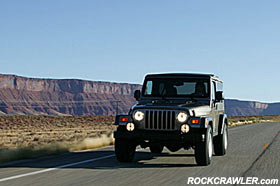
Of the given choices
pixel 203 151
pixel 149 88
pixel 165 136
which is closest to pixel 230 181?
pixel 203 151

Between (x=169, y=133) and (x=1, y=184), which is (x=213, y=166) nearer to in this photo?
(x=169, y=133)

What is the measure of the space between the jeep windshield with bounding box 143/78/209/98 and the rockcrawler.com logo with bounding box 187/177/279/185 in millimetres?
3561

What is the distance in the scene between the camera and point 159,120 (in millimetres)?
10062

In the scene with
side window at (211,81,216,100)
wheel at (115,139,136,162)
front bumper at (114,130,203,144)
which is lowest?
wheel at (115,139,136,162)

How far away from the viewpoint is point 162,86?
1195 centimetres

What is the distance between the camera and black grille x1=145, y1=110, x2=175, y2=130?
10.0m

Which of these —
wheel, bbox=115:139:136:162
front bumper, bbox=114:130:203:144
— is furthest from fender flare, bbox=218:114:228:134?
wheel, bbox=115:139:136:162

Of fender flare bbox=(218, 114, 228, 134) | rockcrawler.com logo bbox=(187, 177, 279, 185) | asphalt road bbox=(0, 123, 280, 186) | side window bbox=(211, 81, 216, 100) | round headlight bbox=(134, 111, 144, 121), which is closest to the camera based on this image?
rockcrawler.com logo bbox=(187, 177, 279, 185)

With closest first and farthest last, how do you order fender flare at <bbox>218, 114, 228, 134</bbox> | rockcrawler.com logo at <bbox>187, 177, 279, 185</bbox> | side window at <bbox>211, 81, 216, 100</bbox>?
rockcrawler.com logo at <bbox>187, 177, 279, 185</bbox> → side window at <bbox>211, 81, 216, 100</bbox> → fender flare at <bbox>218, 114, 228, 134</bbox>

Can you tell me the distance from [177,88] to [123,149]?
2.38 metres

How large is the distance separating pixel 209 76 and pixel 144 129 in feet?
9.13

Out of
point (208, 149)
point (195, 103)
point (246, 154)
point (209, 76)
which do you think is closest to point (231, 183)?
point (208, 149)

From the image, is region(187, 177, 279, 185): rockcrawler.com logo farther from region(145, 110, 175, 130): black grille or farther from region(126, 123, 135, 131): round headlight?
region(126, 123, 135, 131): round headlight

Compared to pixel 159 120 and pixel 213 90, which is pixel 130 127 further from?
pixel 213 90
